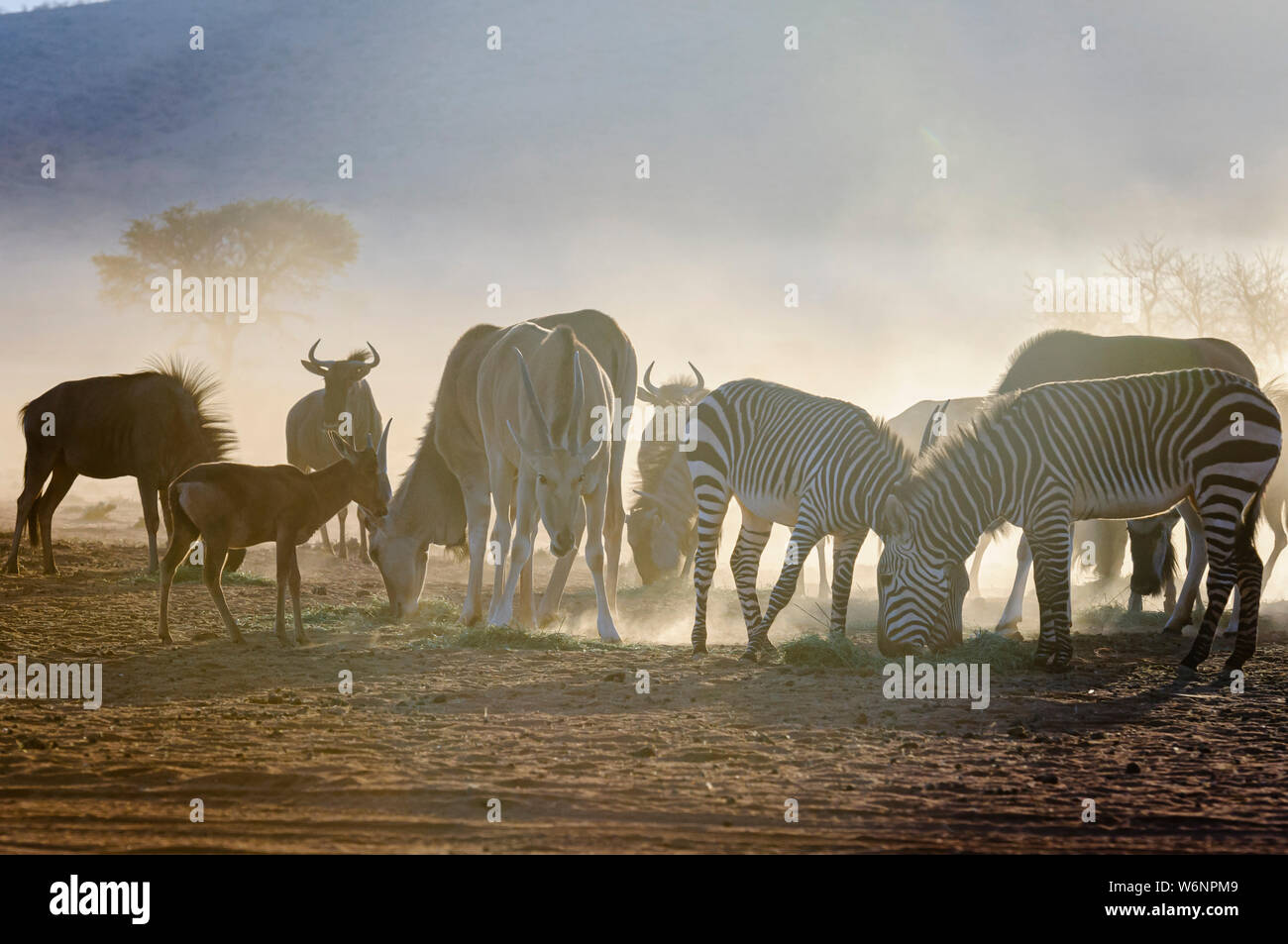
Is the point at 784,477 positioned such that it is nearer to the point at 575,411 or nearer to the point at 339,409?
the point at 575,411

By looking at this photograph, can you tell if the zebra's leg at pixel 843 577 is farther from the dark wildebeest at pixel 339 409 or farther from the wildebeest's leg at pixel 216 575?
the dark wildebeest at pixel 339 409

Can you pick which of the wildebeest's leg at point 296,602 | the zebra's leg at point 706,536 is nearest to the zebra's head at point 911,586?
the zebra's leg at point 706,536

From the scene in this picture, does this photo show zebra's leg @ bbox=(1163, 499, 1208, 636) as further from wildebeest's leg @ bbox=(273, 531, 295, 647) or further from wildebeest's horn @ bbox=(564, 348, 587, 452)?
wildebeest's leg @ bbox=(273, 531, 295, 647)

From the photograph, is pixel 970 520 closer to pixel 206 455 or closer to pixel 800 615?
pixel 800 615

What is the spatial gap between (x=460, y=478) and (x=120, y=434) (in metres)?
6.58

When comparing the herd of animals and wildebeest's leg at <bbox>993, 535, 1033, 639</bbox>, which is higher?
the herd of animals

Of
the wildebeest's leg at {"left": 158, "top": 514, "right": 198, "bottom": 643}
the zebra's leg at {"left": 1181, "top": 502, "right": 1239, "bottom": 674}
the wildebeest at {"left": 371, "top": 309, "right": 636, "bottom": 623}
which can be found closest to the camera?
the zebra's leg at {"left": 1181, "top": 502, "right": 1239, "bottom": 674}

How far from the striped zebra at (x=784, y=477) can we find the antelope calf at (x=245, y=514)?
325 centimetres

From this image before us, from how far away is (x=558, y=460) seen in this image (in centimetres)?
950

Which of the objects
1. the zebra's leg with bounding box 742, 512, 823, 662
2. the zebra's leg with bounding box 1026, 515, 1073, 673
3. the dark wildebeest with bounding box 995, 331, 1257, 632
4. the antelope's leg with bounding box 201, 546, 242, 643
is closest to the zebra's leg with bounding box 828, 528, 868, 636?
the zebra's leg with bounding box 742, 512, 823, 662

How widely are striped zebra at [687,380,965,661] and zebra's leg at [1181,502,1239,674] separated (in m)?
1.67

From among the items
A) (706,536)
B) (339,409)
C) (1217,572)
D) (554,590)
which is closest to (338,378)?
(339,409)

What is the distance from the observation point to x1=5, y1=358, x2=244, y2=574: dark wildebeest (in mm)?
15477

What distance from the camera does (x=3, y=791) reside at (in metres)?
5.06
